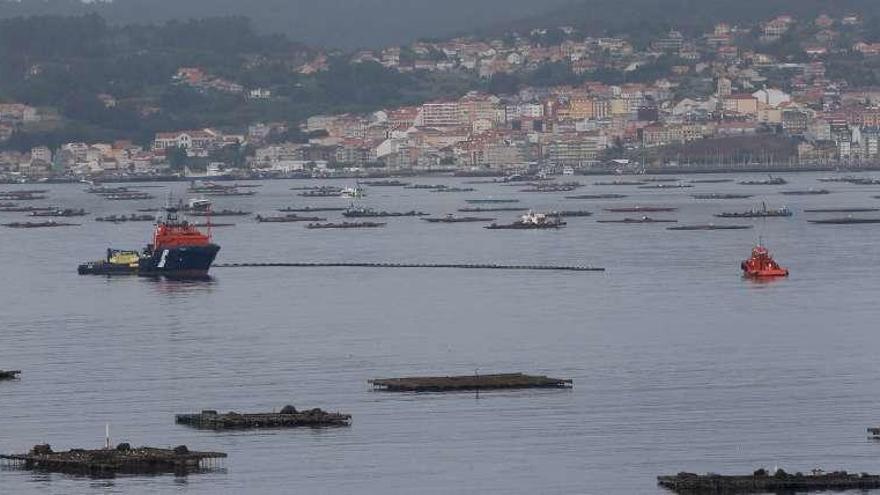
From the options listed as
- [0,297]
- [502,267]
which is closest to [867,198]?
[502,267]

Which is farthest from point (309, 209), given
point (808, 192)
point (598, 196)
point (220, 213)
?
point (808, 192)

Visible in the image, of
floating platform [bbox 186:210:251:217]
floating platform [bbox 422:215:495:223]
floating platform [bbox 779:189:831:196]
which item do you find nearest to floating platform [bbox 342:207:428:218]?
floating platform [bbox 422:215:495:223]

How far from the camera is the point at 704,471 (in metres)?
41.5

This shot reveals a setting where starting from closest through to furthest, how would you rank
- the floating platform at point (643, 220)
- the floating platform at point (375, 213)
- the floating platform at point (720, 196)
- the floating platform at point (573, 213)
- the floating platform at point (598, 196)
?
the floating platform at point (643, 220)
the floating platform at point (573, 213)
the floating platform at point (375, 213)
the floating platform at point (720, 196)
the floating platform at point (598, 196)

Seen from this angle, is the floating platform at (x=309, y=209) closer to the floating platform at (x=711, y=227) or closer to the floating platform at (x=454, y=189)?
the floating platform at (x=454, y=189)

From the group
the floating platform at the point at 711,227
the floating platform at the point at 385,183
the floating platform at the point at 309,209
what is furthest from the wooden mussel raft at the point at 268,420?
the floating platform at the point at 385,183

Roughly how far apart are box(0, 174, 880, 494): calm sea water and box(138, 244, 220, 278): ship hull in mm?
881

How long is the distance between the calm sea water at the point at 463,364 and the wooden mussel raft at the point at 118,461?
A: 47 cm

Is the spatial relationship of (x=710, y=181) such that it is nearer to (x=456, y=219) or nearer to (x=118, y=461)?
(x=456, y=219)

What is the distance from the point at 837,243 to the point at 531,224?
673 inches

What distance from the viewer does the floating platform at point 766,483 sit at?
1561 inches

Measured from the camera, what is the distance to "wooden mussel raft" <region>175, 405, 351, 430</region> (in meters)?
46.1

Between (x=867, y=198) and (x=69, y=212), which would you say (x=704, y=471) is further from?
(x=867, y=198)

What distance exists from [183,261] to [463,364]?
91.8 feet
